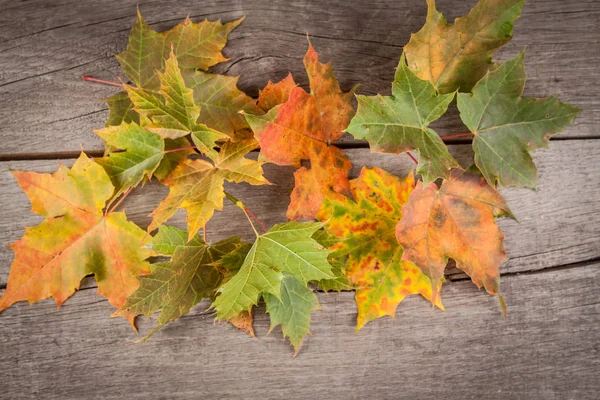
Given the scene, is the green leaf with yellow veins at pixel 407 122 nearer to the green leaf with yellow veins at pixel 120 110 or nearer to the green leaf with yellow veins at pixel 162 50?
the green leaf with yellow veins at pixel 162 50

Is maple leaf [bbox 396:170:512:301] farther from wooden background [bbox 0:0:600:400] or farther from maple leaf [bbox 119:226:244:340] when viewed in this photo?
maple leaf [bbox 119:226:244:340]

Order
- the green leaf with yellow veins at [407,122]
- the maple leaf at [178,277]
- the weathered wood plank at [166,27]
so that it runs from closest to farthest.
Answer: the green leaf with yellow veins at [407,122]
the maple leaf at [178,277]
the weathered wood plank at [166,27]

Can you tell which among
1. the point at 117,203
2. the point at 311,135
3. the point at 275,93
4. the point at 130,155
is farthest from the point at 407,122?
the point at 117,203

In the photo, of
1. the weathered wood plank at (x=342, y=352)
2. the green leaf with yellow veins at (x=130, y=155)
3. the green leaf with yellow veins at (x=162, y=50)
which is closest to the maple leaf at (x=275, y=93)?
the green leaf with yellow veins at (x=162, y=50)

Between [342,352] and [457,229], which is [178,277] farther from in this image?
[457,229]

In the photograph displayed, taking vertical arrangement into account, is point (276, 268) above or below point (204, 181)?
below

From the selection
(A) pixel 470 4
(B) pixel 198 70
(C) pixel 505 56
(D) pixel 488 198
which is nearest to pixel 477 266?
(D) pixel 488 198

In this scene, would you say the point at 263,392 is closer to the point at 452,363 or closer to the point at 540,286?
the point at 452,363
